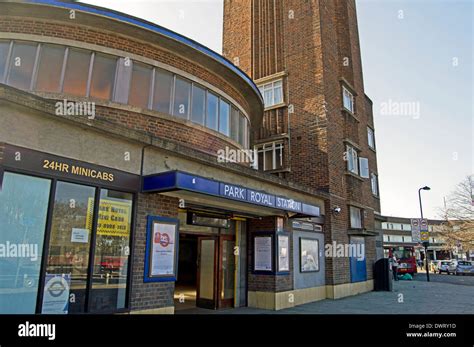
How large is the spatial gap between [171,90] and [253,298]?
289 inches

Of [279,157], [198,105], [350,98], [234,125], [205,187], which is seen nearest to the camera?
[205,187]

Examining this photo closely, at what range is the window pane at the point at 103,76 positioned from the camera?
9.16 meters

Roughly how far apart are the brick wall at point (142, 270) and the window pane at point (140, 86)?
2.83 m

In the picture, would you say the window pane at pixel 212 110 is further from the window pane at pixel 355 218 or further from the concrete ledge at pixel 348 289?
the window pane at pixel 355 218

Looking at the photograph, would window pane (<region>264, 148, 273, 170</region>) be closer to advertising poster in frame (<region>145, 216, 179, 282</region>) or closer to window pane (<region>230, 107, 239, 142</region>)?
window pane (<region>230, 107, 239, 142</region>)

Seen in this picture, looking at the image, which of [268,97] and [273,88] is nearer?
[273,88]

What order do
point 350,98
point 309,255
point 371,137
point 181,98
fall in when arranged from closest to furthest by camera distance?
point 181,98, point 309,255, point 350,98, point 371,137

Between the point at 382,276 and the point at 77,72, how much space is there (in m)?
17.0

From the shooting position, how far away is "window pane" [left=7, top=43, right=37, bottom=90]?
8.60 m

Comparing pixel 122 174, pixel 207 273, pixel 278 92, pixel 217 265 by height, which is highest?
pixel 278 92

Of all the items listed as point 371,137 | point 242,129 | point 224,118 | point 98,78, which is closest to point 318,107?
point 242,129

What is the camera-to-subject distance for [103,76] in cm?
934

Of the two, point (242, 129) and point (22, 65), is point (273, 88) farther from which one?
point (22, 65)
